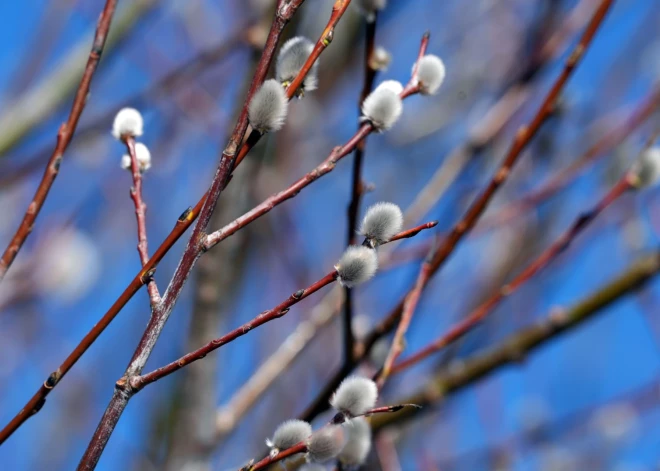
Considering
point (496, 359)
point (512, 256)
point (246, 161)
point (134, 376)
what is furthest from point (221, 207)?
point (512, 256)

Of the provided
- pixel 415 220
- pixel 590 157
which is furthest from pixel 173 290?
pixel 590 157

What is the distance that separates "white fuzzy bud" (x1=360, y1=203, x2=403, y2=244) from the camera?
80cm

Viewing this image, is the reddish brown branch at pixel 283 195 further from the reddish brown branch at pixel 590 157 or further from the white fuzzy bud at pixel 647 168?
the reddish brown branch at pixel 590 157

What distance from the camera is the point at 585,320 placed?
66.0 inches

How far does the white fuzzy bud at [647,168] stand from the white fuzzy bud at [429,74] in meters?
0.66

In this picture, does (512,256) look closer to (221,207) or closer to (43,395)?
(221,207)

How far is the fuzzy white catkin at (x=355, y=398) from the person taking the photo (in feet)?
2.64

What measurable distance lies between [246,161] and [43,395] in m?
→ 1.10

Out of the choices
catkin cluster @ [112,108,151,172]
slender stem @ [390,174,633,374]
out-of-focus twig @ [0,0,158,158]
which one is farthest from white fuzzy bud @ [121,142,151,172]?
out-of-focus twig @ [0,0,158,158]

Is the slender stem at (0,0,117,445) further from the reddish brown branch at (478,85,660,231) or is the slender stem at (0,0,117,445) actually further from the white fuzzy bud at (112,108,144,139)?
the reddish brown branch at (478,85,660,231)

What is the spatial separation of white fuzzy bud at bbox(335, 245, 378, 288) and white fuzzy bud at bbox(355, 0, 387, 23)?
542mm

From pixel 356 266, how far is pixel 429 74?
0.37 meters

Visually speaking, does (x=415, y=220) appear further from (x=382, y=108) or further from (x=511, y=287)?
(x=382, y=108)

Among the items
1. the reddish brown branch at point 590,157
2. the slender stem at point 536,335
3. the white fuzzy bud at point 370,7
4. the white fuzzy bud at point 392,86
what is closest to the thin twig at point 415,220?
the reddish brown branch at point 590,157
